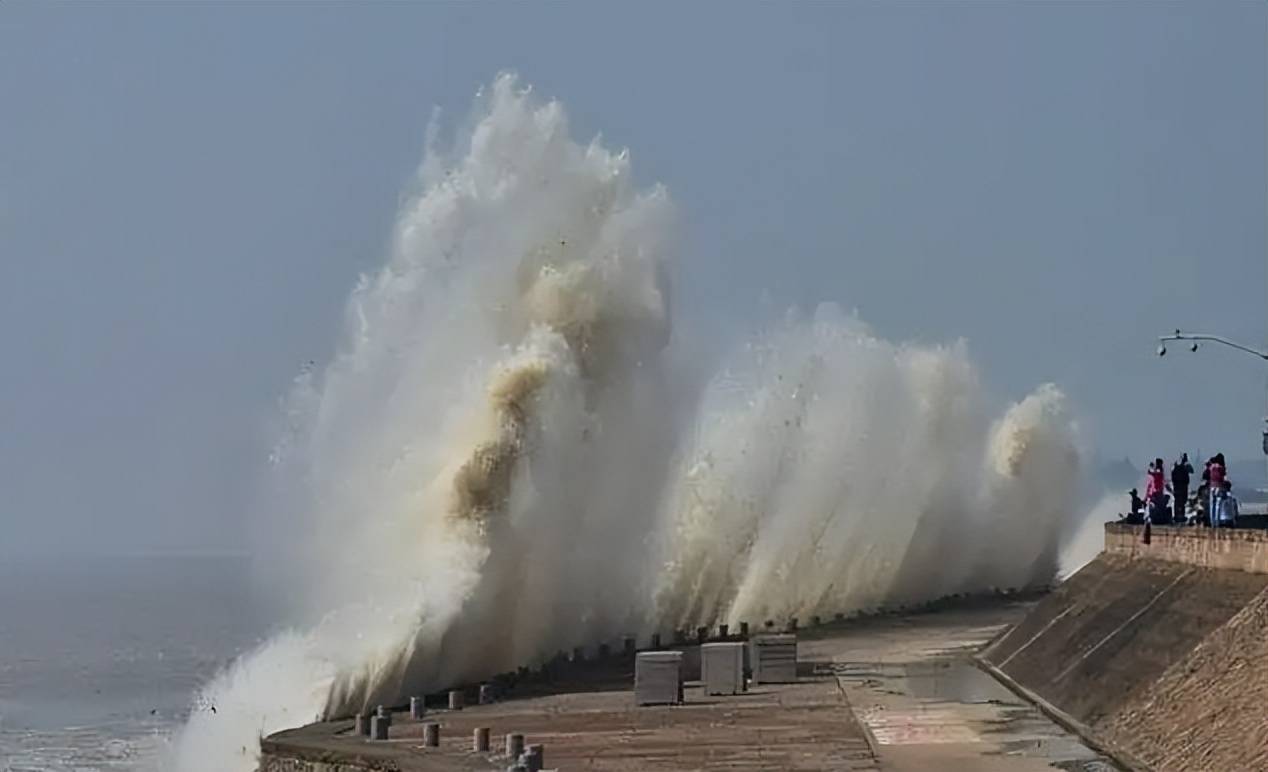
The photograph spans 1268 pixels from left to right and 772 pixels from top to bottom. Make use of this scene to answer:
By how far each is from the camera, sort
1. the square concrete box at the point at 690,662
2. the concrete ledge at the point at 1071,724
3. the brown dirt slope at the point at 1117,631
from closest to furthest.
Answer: the concrete ledge at the point at 1071,724
the brown dirt slope at the point at 1117,631
the square concrete box at the point at 690,662

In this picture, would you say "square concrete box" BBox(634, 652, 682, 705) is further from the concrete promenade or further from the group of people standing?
the group of people standing

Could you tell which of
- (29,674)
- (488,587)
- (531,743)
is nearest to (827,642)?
(488,587)

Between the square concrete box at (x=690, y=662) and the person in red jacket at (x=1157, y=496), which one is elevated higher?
the person in red jacket at (x=1157, y=496)

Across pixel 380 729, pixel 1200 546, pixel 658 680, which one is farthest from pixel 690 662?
pixel 380 729

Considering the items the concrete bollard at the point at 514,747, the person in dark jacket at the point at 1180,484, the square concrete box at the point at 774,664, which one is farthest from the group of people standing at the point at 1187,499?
the concrete bollard at the point at 514,747

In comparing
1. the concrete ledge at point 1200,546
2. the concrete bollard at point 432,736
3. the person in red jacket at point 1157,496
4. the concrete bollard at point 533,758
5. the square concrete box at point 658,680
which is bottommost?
the concrete bollard at point 533,758

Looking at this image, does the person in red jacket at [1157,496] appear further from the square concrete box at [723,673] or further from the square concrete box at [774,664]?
the square concrete box at [723,673]

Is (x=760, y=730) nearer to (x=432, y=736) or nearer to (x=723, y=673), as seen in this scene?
(x=432, y=736)
